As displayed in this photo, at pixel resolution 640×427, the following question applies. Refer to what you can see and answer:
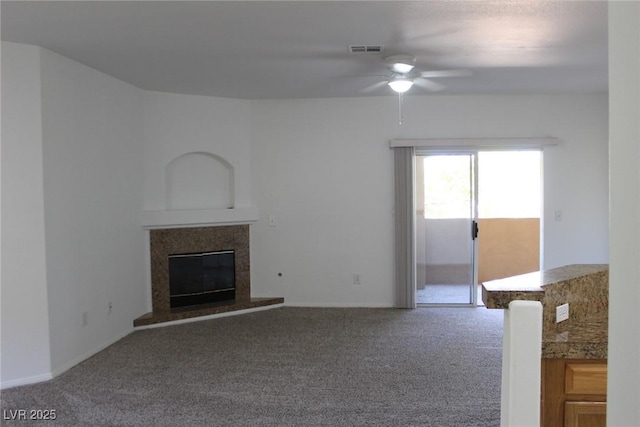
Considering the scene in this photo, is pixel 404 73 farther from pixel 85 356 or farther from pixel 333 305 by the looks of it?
pixel 85 356

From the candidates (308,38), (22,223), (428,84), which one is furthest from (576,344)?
(428,84)

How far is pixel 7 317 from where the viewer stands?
384 cm

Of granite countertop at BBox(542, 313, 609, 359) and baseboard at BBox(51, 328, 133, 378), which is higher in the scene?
granite countertop at BBox(542, 313, 609, 359)

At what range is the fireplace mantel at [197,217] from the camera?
18.8 ft

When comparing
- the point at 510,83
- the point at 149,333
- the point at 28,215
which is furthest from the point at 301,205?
the point at 28,215

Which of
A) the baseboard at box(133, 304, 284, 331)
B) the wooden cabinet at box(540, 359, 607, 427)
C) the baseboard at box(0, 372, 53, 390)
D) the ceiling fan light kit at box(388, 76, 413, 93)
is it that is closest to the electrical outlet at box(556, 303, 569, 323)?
the wooden cabinet at box(540, 359, 607, 427)

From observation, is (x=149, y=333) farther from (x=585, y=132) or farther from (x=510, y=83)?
(x=585, y=132)

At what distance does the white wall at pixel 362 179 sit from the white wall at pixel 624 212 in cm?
558

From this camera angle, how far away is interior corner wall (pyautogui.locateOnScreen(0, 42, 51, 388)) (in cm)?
382

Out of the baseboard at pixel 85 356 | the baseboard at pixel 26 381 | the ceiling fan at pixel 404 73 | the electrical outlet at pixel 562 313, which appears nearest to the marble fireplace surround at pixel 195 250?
the baseboard at pixel 85 356

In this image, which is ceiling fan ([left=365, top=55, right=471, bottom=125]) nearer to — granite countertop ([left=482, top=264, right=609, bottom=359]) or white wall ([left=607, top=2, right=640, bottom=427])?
granite countertop ([left=482, top=264, right=609, bottom=359])

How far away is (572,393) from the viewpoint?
6.76ft

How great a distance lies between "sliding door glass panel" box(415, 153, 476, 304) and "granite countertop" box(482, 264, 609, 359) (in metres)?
3.70

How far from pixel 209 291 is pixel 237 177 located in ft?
4.51
